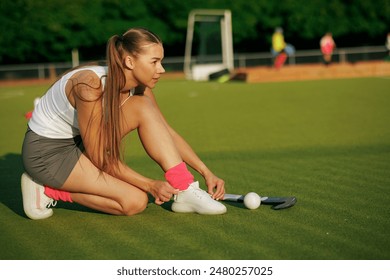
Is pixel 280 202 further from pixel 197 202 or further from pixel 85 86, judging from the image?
pixel 85 86

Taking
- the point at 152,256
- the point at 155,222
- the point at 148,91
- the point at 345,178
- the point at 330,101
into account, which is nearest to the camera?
the point at 152,256

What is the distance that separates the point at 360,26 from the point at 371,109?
1150 inches

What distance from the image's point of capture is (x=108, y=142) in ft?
15.7

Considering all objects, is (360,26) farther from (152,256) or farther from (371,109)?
(152,256)

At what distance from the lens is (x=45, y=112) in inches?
197

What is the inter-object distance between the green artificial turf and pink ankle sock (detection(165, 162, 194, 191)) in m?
0.26

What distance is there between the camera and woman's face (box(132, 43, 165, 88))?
15.7ft

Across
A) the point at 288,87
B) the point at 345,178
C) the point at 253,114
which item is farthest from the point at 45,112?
the point at 288,87

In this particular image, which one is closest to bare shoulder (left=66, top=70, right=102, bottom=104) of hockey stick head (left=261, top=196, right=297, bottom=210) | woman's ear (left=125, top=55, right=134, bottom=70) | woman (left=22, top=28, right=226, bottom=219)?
woman (left=22, top=28, right=226, bottom=219)

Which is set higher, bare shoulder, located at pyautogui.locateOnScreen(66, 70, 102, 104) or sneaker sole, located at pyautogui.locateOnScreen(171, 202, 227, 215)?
bare shoulder, located at pyautogui.locateOnScreen(66, 70, 102, 104)

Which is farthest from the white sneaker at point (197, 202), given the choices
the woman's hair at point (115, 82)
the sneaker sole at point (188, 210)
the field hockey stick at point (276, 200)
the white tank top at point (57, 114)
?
the white tank top at point (57, 114)

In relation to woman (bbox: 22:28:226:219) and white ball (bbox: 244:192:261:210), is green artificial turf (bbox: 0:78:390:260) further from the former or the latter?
woman (bbox: 22:28:226:219)

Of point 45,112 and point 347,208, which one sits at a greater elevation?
point 45,112
